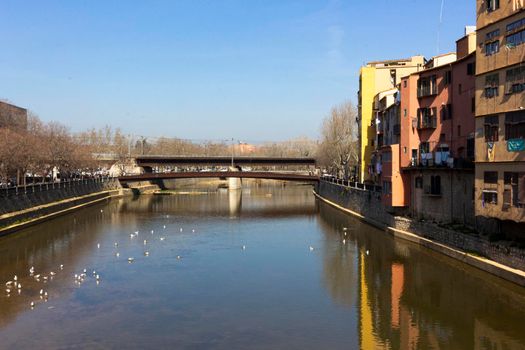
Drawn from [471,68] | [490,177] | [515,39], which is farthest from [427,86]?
[515,39]

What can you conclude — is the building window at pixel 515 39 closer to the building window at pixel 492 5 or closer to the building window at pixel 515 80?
the building window at pixel 515 80

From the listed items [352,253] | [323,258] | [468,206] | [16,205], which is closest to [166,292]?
[323,258]

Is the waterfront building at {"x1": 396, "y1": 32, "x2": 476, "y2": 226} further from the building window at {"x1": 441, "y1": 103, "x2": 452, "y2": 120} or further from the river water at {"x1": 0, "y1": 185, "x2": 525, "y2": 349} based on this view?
the river water at {"x1": 0, "y1": 185, "x2": 525, "y2": 349}

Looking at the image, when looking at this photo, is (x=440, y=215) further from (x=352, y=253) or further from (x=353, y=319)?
(x=353, y=319)

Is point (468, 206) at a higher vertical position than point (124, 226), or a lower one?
higher

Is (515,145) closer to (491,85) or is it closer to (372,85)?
(491,85)

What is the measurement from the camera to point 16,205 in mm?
45031

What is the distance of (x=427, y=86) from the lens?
36750 millimetres

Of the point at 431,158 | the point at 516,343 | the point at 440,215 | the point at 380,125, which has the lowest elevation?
the point at 516,343

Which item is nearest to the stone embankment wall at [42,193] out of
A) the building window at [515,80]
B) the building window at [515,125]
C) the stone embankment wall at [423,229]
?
the stone embankment wall at [423,229]

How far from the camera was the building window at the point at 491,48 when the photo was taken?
82.2ft

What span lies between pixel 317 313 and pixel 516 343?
23.9 feet

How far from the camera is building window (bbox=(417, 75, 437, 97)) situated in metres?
36.1

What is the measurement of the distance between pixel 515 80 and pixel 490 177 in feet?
16.0
